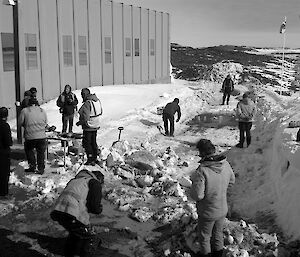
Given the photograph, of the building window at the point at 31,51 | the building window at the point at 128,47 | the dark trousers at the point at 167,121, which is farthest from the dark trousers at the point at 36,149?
the building window at the point at 128,47

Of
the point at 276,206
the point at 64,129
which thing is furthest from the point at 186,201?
the point at 64,129

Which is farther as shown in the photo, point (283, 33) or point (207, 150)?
point (283, 33)

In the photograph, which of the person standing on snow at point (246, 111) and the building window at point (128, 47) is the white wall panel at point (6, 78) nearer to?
the person standing on snow at point (246, 111)

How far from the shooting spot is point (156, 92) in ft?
77.8

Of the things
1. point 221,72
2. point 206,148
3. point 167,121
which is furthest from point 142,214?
point 221,72

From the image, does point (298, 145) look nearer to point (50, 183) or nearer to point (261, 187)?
point (261, 187)

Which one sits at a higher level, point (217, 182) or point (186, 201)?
point (217, 182)

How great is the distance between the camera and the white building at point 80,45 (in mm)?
16281

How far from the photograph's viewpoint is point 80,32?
69.1ft

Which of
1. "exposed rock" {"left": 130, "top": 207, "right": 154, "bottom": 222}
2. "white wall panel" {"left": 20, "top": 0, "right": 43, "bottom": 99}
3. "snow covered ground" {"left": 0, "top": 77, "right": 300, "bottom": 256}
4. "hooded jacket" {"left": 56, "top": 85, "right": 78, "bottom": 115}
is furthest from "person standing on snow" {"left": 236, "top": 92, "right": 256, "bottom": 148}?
"white wall panel" {"left": 20, "top": 0, "right": 43, "bottom": 99}

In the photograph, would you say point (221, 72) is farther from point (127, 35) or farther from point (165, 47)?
point (127, 35)

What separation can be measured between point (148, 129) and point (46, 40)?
21.4ft

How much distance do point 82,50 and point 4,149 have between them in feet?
46.4

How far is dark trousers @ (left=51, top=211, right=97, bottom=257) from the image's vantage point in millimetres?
5246
